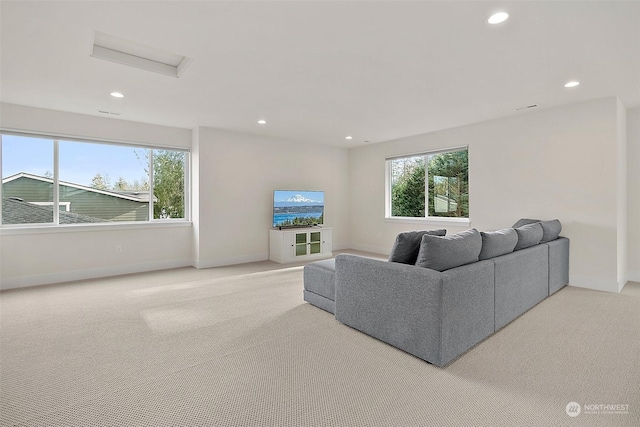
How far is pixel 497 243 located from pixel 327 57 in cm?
221

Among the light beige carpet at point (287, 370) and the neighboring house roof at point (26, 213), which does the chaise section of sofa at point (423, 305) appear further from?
the neighboring house roof at point (26, 213)

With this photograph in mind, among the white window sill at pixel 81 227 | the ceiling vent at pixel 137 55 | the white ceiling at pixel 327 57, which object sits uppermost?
the ceiling vent at pixel 137 55

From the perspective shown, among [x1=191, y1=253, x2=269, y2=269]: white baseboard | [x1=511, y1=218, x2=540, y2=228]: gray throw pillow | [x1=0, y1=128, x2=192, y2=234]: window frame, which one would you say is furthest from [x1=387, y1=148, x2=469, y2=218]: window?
[x1=0, y1=128, x2=192, y2=234]: window frame

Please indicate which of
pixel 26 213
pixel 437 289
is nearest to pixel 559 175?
pixel 437 289

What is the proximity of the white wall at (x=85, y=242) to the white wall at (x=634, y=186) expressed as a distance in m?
6.68

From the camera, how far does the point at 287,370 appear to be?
7.09ft

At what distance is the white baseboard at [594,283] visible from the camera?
3953 millimetres

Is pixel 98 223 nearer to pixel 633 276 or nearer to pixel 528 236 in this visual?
pixel 528 236

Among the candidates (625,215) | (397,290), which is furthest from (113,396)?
(625,215)

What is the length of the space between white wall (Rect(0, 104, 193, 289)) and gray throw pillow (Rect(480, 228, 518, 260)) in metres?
4.78

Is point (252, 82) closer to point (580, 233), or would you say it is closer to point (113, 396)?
point (113, 396)

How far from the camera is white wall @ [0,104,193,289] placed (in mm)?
4258

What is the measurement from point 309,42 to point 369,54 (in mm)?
556

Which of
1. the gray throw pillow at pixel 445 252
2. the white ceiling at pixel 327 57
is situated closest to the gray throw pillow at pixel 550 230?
the white ceiling at pixel 327 57
